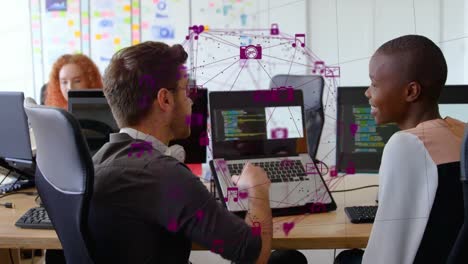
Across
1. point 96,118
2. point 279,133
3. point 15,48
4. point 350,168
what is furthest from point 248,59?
point 15,48

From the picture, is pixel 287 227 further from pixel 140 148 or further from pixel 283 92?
pixel 140 148

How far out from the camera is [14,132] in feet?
6.03

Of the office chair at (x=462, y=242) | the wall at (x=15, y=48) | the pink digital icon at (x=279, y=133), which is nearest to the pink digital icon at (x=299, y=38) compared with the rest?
the pink digital icon at (x=279, y=133)

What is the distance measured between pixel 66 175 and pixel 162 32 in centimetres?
308

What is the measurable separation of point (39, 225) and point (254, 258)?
720 millimetres

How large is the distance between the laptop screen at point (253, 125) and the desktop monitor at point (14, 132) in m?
0.68

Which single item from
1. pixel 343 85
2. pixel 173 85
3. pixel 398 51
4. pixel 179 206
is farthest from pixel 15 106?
pixel 398 51

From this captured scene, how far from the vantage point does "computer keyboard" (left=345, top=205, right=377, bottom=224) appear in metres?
1.53

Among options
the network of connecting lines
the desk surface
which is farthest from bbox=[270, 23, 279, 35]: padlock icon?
the desk surface

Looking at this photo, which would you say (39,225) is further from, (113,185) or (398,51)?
(398,51)

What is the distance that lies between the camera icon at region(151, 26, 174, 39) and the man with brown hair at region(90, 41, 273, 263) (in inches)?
105

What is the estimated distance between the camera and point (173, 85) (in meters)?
1.19

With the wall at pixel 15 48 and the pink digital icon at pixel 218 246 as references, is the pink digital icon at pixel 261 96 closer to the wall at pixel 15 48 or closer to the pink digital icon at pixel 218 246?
the pink digital icon at pixel 218 246

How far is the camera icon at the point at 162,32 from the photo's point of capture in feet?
12.6
